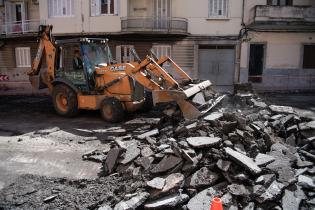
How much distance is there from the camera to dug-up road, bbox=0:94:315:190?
7.00 meters

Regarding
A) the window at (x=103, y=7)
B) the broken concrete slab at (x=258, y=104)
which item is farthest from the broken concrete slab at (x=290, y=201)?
the window at (x=103, y=7)

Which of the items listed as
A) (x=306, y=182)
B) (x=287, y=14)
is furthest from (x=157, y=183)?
(x=287, y=14)

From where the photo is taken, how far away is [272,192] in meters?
5.31

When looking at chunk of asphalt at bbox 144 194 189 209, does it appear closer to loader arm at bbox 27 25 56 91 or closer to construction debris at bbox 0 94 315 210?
construction debris at bbox 0 94 315 210

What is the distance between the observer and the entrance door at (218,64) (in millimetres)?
20125

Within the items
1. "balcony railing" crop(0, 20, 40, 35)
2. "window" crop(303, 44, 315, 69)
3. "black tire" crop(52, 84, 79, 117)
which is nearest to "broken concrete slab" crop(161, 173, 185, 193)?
"black tire" crop(52, 84, 79, 117)

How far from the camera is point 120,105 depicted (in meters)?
10.6

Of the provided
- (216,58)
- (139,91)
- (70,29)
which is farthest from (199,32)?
(139,91)

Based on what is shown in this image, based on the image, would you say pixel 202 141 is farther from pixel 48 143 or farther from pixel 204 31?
pixel 204 31

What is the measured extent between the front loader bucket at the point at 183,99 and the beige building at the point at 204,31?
1034 centimetres

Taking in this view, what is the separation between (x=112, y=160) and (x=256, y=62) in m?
16.2

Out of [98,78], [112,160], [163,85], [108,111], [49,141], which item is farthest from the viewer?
[98,78]

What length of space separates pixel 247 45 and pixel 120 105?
40.5ft

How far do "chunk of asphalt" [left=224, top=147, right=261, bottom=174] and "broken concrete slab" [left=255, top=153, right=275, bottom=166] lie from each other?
0.16 meters
